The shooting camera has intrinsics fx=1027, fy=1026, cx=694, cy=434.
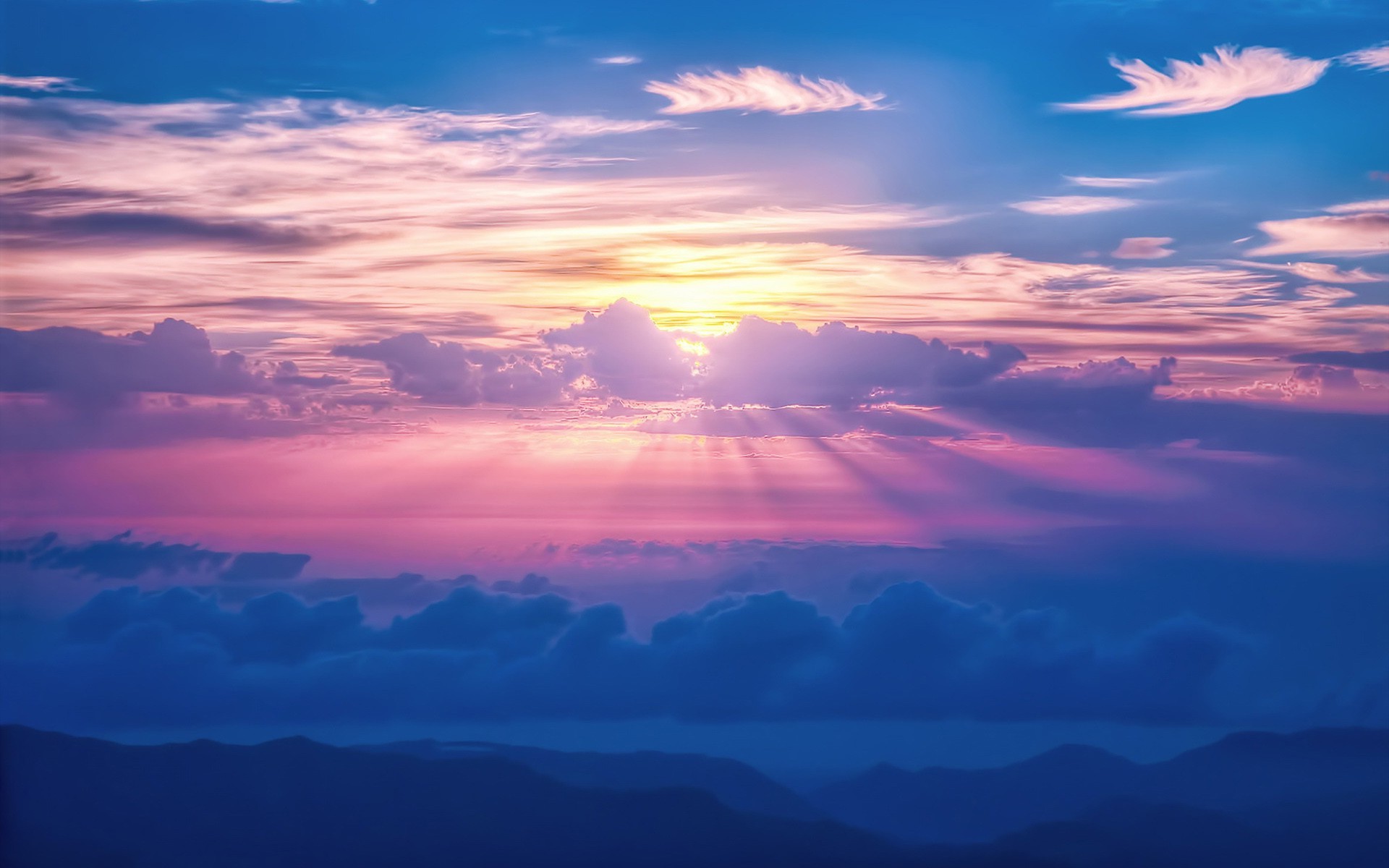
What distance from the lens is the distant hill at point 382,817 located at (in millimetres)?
68938

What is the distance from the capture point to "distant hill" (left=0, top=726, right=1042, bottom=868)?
2714 inches

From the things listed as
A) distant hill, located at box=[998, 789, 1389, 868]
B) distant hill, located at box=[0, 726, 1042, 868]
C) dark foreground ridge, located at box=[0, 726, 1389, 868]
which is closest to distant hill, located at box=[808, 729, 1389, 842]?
dark foreground ridge, located at box=[0, 726, 1389, 868]

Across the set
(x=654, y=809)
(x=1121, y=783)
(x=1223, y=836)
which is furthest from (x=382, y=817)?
(x=1223, y=836)

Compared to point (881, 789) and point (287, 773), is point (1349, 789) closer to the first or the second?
point (881, 789)

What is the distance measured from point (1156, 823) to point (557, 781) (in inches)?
2279

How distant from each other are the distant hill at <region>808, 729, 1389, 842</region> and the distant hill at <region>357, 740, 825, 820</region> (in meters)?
4.26

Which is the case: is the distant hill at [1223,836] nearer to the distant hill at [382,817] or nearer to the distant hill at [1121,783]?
the distant hill at [1121,783]

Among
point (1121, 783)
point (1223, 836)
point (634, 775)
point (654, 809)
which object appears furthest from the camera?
point (634, 775)

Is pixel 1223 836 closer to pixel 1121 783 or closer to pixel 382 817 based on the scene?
pixel 1121 783

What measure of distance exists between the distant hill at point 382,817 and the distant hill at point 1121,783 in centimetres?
351

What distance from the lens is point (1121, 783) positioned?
260 feet

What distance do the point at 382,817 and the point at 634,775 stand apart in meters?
28.7

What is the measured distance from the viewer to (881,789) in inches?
3231

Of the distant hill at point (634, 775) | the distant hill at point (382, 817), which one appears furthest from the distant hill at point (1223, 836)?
the distant hill at point (634, 775)
